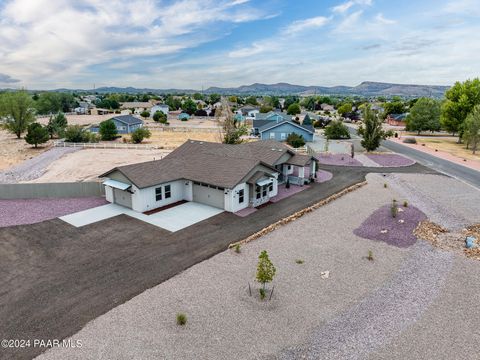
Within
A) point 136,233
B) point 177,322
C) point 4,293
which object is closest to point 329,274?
point 177,322

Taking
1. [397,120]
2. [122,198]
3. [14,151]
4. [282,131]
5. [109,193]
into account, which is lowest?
[14,151]

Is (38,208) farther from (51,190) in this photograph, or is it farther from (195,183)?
(195,183)

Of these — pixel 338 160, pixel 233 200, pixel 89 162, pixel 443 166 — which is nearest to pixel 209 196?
pixel 233 200

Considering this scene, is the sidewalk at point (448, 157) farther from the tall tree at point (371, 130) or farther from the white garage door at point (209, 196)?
the white garage door at point (209, 196)

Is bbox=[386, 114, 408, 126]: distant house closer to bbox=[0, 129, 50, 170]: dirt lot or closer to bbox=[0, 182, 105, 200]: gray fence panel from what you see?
bbox=[0, 129, 50, 170]: dirt lot

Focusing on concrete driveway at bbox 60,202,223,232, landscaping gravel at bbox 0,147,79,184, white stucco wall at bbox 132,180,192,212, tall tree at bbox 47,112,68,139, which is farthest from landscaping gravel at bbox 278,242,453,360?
tall tree at bbox 47,112,68,139

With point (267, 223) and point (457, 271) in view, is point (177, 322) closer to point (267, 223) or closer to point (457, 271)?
point (267, 223)
